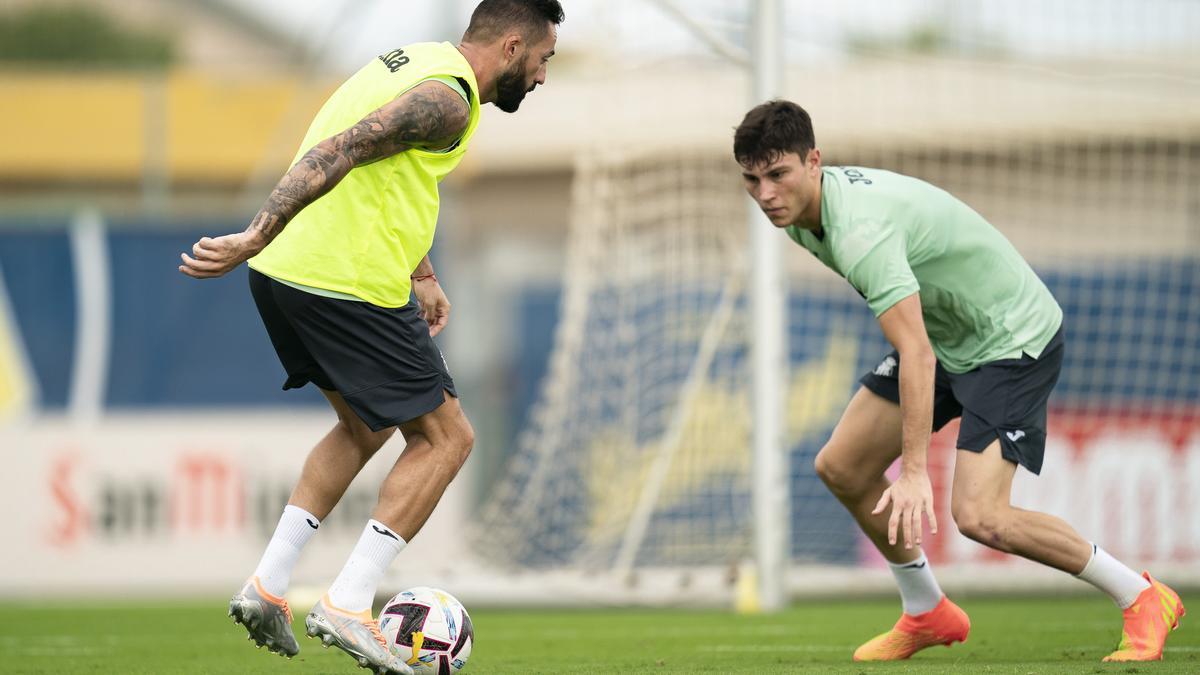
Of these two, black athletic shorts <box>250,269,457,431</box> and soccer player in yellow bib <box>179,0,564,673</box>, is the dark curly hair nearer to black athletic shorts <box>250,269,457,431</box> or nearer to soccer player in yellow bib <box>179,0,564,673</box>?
soccer player in yellow bib <box>179,0,564,673</box>

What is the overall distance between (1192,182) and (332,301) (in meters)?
8.29

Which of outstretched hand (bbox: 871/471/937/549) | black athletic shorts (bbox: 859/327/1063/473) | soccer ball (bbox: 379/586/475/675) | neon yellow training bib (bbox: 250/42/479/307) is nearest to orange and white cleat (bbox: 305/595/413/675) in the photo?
soccer ball (bbox: 379/586/475/675)

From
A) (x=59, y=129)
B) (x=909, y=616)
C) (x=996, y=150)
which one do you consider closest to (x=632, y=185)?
(x=996, y=150)

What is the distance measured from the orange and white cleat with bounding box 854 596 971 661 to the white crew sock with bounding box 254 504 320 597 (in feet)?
6.56

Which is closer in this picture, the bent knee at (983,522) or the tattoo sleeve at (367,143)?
the tattoo sleeve at (367,143)

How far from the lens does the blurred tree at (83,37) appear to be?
84.8ft

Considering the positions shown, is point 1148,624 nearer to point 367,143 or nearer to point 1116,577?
point 1116,577

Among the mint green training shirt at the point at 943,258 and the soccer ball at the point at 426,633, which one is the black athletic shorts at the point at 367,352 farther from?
the mint green training shirt at the point at 943,258

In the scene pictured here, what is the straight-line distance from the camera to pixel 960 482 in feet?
17.9

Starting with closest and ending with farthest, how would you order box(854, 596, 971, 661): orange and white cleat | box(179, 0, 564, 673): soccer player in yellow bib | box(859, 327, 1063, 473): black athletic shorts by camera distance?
box(179, 0, 564, 673): soccer player in yellow bib
box(859, 327, 1063, 473): black athletic shorts
box(854, 596, 971, 661): orange and white cleat

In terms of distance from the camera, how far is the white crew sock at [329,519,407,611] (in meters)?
4.69

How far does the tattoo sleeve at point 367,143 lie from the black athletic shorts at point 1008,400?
6.12 feet

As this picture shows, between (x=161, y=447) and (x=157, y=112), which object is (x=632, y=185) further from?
(x=157, y=112)

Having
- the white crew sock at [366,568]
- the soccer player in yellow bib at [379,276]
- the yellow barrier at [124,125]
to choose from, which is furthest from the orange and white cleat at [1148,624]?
the yellow barrier at [124,125]
